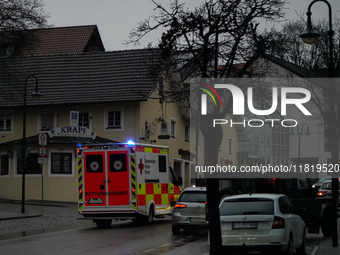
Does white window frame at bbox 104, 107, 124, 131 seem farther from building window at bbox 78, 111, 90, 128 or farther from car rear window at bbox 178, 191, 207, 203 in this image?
car rear window at bbox 178, 191, 207, 203

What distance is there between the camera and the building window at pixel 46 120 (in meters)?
40.7

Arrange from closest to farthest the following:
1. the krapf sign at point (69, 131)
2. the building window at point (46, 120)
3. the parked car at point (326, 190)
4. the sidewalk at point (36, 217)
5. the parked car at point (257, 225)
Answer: the parked car at point (257, 225), the sidewalk at point (36, 217), the parked car at point (326, 190), the krapf sign at point (69, 131), the building window at point (46, 120)

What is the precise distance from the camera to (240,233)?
13.3m

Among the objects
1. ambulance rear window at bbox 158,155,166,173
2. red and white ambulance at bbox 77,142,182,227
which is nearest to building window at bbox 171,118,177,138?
ambulance rear window at bbox 158,155,166,173

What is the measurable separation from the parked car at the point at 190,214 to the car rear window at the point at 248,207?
18.6 feet

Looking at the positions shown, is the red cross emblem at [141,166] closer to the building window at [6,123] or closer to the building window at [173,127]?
the building window at [6,123]

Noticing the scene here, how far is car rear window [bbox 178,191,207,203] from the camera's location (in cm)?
1993

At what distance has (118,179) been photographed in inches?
875

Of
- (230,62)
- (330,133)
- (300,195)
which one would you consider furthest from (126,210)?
(230,62)

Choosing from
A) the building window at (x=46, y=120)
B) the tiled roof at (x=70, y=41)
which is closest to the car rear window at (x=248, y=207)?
the building window at (x=46, y=120)

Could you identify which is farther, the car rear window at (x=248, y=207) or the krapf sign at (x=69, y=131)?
the krapf sign at (x=69, y=131)

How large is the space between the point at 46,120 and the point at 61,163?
426 centimetres

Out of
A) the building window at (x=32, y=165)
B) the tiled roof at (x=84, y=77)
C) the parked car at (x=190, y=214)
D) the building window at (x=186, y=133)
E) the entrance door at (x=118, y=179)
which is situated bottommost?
the parked car at (x=190, y=214)

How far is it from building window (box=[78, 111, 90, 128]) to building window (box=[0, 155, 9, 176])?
16.8ft
